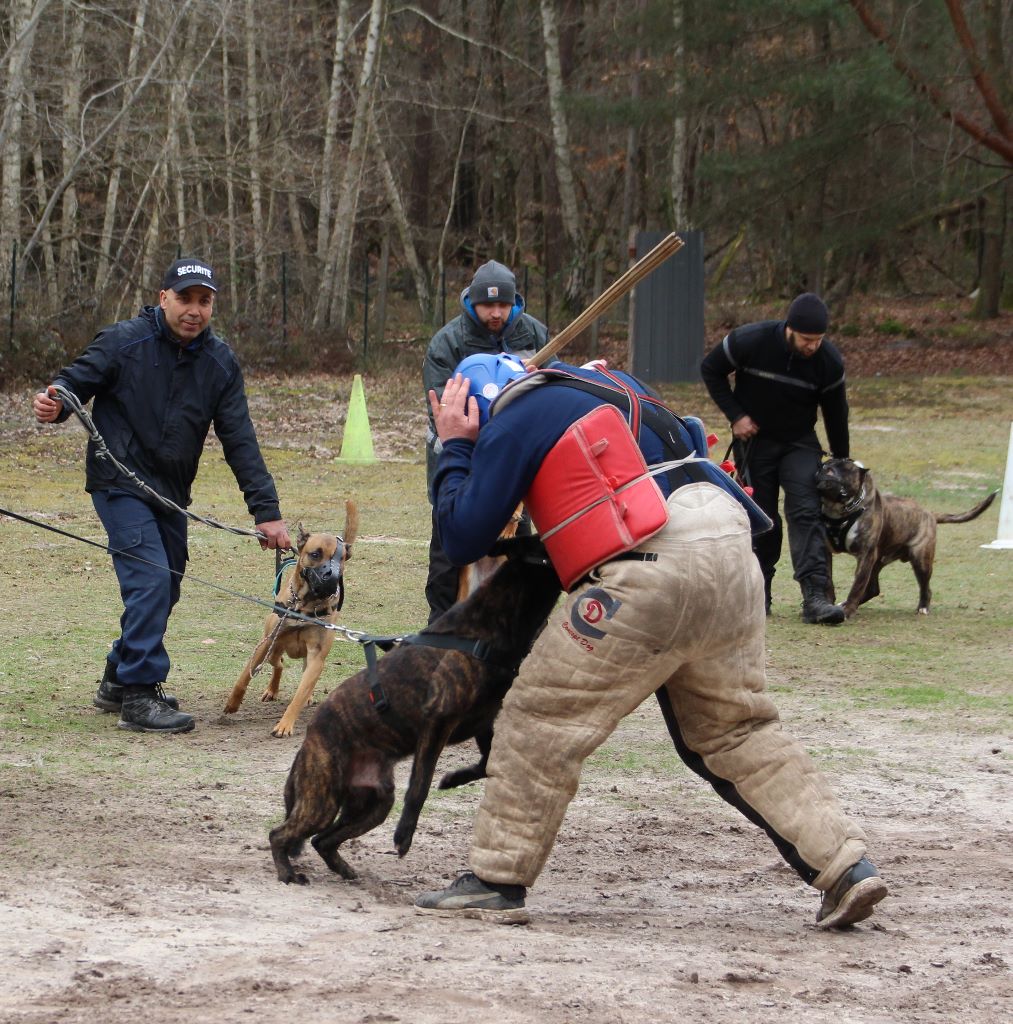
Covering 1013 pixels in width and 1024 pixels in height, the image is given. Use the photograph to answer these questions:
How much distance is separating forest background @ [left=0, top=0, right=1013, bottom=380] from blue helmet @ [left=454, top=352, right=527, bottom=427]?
16.8 meters

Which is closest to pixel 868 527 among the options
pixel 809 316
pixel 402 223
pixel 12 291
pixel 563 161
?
pixel 809 316

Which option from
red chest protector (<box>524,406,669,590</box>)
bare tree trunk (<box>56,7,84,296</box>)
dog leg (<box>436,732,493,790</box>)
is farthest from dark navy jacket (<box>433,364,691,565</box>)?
bare tree trunk (<box>56,7,84,296</box>)

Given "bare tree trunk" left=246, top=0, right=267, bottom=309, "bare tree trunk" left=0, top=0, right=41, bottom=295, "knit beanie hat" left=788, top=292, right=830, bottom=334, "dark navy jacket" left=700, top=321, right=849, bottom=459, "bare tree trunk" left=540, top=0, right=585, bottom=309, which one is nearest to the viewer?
"knit beanie hat" left=788, top=292, right=830, bottom=334

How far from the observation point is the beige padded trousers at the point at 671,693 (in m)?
4.36

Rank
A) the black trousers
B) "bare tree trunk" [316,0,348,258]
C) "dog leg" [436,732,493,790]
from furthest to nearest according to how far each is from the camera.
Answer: "bare tree trunk" [316,0,348,258]
the black trousers
"dog leg" [436,732,493,790]

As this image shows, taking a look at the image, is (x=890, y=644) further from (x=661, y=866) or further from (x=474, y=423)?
(x=474, y=423)

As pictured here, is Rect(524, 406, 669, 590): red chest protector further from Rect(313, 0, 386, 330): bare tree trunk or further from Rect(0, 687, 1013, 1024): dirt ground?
Rect(313, 0, 386, 330): bare tree trunk

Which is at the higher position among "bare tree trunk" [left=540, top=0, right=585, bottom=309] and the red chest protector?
"bare tree trunk" [left=540, top=0, right=585, bottom=309]

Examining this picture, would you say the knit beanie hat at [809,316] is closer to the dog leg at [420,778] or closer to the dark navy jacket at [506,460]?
the dark navy jacket at [506,460]

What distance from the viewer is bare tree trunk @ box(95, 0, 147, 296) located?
78.0ft

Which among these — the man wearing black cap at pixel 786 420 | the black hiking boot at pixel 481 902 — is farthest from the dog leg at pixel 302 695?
the man wearing black cap at pixel 786 420

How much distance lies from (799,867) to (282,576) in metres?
3.54

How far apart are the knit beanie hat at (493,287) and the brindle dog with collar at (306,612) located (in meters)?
1.60

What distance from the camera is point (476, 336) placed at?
27.5ft
